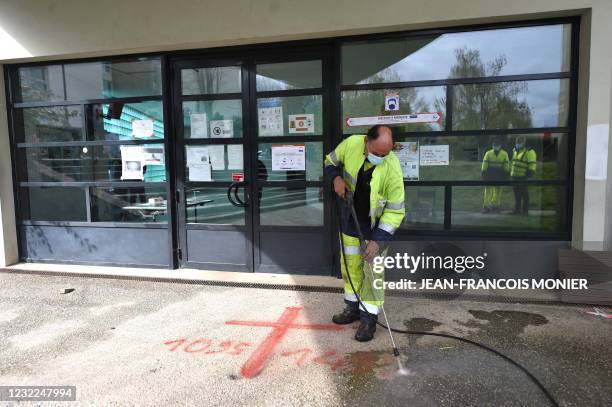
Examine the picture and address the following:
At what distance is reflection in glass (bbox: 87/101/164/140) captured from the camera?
5.22 meters

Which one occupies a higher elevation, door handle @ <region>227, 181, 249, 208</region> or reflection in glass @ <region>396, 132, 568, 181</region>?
reflection in glass @ <region>396, 132, 568, 181</region>

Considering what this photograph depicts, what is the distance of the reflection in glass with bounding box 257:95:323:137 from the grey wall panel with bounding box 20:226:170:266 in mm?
1999

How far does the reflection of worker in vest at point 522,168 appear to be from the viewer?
14.4 feet

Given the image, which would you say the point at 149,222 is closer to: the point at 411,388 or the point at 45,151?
the point at 45,151

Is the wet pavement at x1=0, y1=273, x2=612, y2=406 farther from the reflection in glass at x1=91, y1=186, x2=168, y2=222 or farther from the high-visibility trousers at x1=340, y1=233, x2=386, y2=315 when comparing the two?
the reflection in glass at x1=91, y1=186, x2=168, y2=222

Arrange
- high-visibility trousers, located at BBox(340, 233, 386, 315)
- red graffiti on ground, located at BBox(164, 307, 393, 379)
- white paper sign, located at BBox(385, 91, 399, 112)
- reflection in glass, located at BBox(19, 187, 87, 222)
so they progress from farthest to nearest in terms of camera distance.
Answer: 1. reflection in glass, located at BBox(19, 187, 87, 222)
2. white paper sign, located at BBox(385, 91, 399, 112)
3. high-visibility trousers, located at BBox(340, 233, 386, 315)
4. red graffiti on ground, located at BBox(164, 307, 393, 379)

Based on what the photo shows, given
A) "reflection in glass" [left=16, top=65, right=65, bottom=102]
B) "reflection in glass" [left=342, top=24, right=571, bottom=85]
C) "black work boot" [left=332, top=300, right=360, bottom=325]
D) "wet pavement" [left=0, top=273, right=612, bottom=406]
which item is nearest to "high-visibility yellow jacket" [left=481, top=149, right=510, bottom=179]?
"reflection in glass" [left=342, top=24, right=571, bottom=85]

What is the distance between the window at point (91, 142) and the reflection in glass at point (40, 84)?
14 mm

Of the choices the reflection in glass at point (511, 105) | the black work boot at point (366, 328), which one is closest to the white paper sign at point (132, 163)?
the black work boot at point (366, 328)

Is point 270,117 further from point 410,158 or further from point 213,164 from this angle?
point 410,158

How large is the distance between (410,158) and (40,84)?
5204mm

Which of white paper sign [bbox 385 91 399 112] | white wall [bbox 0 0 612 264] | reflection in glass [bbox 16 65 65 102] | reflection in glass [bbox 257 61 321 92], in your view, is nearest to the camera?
white wall [bbox 0 0 612 264]

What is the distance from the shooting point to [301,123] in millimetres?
4820

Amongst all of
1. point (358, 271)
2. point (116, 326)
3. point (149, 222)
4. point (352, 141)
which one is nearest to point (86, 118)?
point (149, 222)
